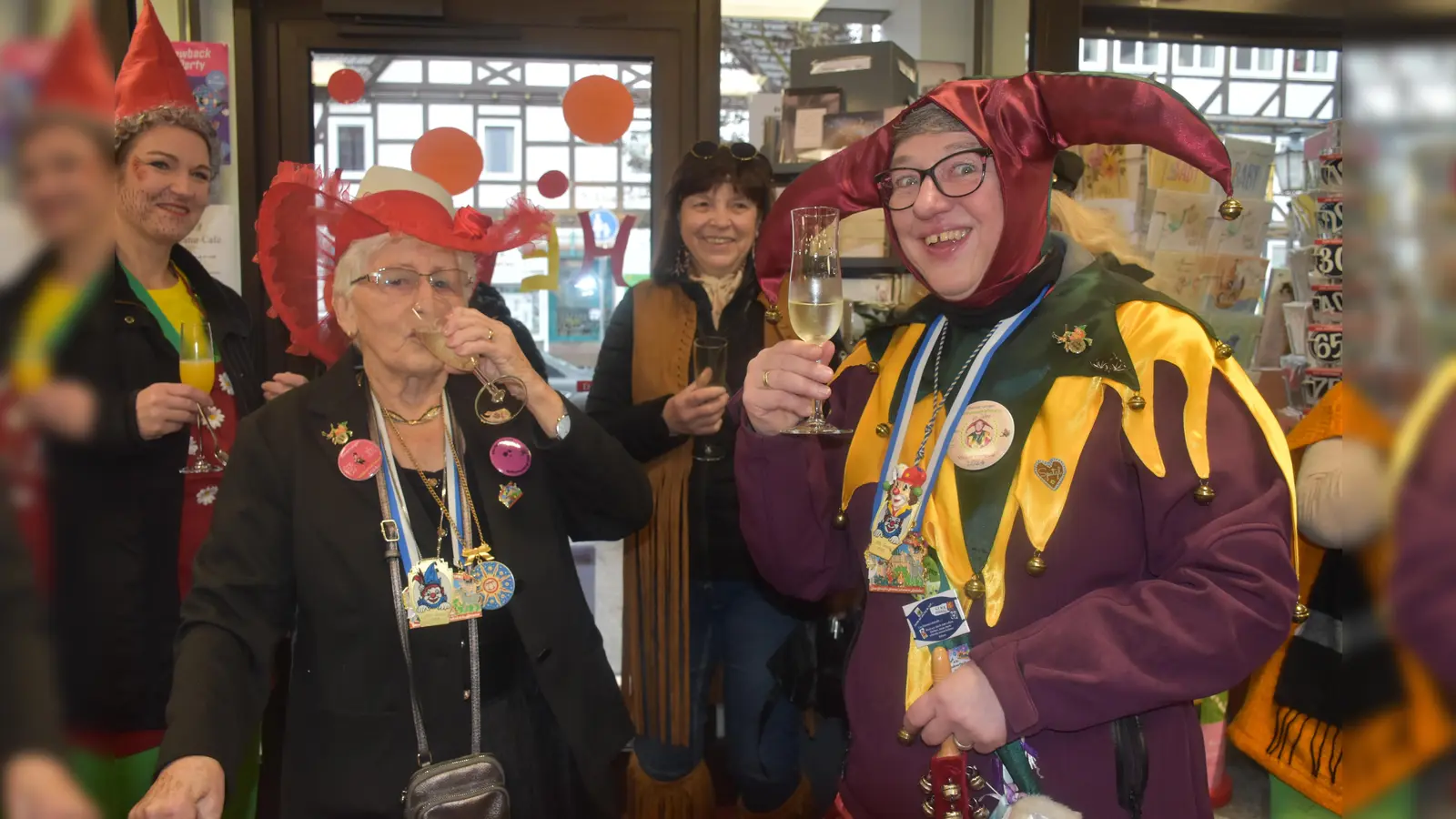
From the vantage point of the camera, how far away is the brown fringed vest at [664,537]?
2727mm

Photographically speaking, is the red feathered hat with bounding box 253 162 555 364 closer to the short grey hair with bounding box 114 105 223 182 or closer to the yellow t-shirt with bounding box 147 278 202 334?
the yellow t-shirt with bounding box 147 278 202 334

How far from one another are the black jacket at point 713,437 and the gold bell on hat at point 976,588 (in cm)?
121

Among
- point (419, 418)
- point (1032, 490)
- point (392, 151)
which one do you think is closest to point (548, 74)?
point (392, 151)

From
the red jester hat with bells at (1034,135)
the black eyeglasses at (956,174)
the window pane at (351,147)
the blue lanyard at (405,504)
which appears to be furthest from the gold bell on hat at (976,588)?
the window pane at (351,147)

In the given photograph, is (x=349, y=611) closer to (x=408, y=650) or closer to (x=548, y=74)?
(x=408, y=650)

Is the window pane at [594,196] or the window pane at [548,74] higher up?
the window pane at [548,74]

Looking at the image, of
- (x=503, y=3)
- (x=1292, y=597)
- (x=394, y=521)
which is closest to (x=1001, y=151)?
(x=1292, y=597)

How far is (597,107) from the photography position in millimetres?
3549

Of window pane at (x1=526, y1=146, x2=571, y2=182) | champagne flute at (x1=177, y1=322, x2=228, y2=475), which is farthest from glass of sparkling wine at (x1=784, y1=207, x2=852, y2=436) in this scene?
window pane at (x1=526, y1=146, x2=571, y2=182)

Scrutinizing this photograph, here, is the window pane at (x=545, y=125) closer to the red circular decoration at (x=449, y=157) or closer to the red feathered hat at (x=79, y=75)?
the red circular decoration at (x=449, y=157)

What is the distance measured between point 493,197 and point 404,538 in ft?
6.62

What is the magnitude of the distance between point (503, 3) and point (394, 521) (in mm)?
2318

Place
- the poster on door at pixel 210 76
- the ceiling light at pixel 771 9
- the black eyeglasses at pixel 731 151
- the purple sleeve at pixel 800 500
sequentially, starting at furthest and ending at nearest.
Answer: the ceiling light at pixel 771 9
the poster on door at pixel 210 76
the black eyeglasses at pixel 731 151
the purple sleeve at pixel 800 500

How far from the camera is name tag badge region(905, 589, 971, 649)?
1396mm
